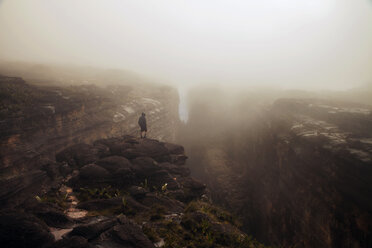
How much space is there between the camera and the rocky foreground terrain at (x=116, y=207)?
28.5ft

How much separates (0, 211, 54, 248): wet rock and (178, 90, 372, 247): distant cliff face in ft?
66.3

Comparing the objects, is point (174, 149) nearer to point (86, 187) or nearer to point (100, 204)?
point (86, 187)

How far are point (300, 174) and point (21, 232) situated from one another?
957 inches

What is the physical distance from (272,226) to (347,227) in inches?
408

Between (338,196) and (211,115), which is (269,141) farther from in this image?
(211,115)

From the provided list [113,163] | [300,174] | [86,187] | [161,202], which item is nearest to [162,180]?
[161,202]

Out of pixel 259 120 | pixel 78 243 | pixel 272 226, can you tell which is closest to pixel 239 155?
pixel 259 120

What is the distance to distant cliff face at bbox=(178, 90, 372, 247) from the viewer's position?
52.2ft

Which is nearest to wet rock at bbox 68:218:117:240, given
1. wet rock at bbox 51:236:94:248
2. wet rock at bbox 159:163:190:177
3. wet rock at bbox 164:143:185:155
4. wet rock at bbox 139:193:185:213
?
wet rock at bbox 51:236:94:248

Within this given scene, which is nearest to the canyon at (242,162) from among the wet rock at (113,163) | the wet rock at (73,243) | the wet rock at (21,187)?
the wet rock at (21,187)

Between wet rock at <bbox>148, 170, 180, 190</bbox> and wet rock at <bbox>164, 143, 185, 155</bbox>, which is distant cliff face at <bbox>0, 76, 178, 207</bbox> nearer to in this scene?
wet rock at <bbox>148, 170, 180, 190</bbox>

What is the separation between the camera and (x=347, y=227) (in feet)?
49.9

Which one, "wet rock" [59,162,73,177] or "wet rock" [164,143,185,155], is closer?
"wet rock" [59,162,73,177]

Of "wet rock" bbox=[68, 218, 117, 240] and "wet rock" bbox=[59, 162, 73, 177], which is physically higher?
"wet rock" bbox=[68, 218, 117, 240]
